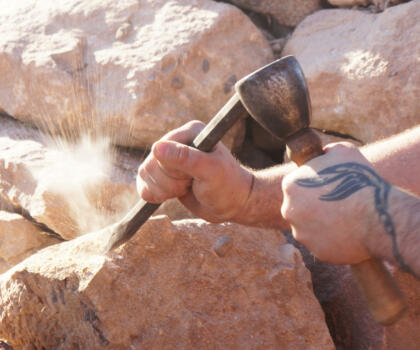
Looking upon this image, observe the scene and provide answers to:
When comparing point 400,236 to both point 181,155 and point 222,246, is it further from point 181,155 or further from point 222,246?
point 222,246

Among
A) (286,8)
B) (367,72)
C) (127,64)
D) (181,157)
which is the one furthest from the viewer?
(286,8)

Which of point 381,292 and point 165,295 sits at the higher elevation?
point 381,292

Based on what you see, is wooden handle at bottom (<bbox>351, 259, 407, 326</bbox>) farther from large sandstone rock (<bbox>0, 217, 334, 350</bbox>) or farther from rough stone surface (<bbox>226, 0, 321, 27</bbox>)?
rough stone surface (<bbox>226, 0, 321, 27</bbox>)

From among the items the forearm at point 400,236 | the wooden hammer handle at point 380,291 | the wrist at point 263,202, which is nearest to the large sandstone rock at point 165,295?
the wrist at point 263,202

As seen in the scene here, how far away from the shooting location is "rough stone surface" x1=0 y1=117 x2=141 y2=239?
2820mm

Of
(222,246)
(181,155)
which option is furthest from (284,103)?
(222,246)

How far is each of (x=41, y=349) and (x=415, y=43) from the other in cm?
230

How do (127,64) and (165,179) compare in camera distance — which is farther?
(127,64)

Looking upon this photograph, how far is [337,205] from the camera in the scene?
1434 millimetres

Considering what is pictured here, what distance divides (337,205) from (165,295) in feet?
2.91

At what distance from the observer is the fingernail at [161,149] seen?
1858 mm

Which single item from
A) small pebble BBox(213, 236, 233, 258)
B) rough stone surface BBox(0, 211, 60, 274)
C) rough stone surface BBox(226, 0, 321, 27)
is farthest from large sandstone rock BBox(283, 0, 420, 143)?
rough stone surface BBox(0, 211, 60, 274)

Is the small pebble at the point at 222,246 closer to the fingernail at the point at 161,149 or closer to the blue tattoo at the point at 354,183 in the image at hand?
the fingernail at the point at 161,149

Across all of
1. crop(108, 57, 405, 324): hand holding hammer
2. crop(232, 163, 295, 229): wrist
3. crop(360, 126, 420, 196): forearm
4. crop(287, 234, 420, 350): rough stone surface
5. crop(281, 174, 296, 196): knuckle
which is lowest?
crop(287, 234, 420, 350): rough stone surface
